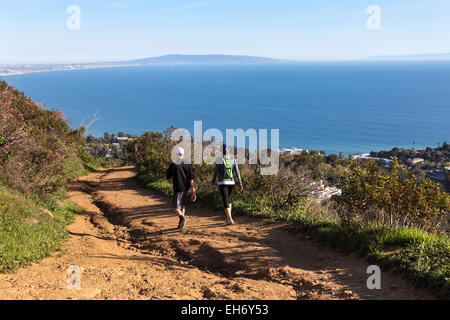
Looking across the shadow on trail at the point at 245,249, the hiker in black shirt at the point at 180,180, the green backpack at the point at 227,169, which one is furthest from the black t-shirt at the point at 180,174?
the shadow on trail at the point at 245,249

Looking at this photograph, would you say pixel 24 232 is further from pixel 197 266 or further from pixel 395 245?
pixel 395 245

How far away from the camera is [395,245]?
5.86 metres

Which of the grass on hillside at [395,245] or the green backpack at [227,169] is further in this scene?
the green backpack at [227,169]

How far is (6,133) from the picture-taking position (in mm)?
11234

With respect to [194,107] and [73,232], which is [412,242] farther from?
[194,107]

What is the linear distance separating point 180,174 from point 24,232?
3.27 m

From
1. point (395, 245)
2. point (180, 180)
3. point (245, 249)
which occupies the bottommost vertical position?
point (245, 249)

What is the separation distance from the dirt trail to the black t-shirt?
109cm

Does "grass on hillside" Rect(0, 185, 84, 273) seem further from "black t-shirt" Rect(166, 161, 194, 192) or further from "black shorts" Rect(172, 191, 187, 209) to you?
"black t-shirt" Rect(166, 161, 194, 192)

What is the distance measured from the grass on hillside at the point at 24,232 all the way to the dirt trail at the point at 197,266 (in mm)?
238

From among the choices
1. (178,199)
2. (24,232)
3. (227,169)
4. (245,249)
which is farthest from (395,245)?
(24,232)

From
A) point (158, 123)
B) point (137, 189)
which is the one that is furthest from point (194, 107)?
point (137, 189)

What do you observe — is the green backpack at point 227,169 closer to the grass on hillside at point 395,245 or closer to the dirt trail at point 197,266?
the dirt trail at point 197,266

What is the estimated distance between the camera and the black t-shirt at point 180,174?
26.5ft
